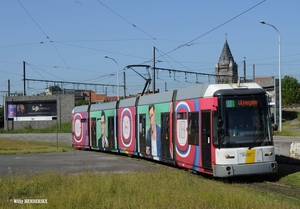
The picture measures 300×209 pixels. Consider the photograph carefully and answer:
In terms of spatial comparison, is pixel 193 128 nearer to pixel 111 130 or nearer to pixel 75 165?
pixel 75 165

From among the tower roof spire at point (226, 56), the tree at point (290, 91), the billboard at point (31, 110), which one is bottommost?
the billboard at point (31, 110)

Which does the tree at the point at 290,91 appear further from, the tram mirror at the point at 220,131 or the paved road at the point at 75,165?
the tram mirror at the point at 220,131

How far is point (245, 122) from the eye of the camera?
1467cm

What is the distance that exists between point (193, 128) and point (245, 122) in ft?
6.68

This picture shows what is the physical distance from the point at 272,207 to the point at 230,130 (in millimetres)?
5884

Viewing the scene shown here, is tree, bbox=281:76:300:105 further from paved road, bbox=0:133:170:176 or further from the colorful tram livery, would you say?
the colorful tram livery

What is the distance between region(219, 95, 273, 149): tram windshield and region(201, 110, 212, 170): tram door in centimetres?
59

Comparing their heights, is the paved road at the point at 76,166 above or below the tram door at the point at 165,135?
below

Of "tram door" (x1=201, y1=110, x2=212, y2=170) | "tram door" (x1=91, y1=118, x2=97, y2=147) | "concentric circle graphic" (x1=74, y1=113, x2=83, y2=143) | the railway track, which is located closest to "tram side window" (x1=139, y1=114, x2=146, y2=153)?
the railway track

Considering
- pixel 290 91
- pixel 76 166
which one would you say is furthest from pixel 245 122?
pixel 290 91

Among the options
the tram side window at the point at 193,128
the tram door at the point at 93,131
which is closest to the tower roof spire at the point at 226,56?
the tram door at the point at 93,131

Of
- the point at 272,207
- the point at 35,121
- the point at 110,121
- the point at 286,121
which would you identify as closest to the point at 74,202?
the point at 272,207

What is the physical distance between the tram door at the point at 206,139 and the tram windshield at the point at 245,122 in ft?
1.92

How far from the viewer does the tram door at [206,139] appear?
1493 cm
